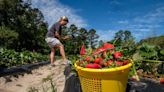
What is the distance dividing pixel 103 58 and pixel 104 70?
0.33 metres

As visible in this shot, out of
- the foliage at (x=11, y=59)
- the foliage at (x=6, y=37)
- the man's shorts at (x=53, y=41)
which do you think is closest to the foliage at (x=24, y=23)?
the foliage at (x=6, y=37)

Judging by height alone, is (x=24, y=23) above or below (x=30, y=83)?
above

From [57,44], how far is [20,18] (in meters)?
21.1

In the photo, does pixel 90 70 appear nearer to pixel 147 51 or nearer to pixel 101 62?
pixel 101 62

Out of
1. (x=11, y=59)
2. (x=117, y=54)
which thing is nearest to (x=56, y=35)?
(x=11, y=59)

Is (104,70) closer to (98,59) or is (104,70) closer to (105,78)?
(105,78)

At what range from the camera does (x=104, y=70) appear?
295 cm

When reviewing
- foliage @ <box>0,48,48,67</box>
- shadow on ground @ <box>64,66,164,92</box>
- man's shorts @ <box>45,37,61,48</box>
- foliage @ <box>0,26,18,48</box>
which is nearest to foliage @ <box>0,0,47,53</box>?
foliage @ <box>0,26,18,48</box>

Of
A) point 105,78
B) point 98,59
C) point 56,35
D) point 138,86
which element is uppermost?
point 56,35

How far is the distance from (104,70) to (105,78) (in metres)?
0.10

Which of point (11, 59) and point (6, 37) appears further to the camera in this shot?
point (6, 37)

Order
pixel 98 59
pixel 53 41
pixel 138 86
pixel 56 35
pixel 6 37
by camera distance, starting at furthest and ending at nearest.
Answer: pixel 6 37 < pixel 53 41 < pixel 56 35 < pixel 138 86 < pixel 98 59

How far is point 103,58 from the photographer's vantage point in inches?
128

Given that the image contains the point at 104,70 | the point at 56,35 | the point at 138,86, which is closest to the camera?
the point at 104,70
